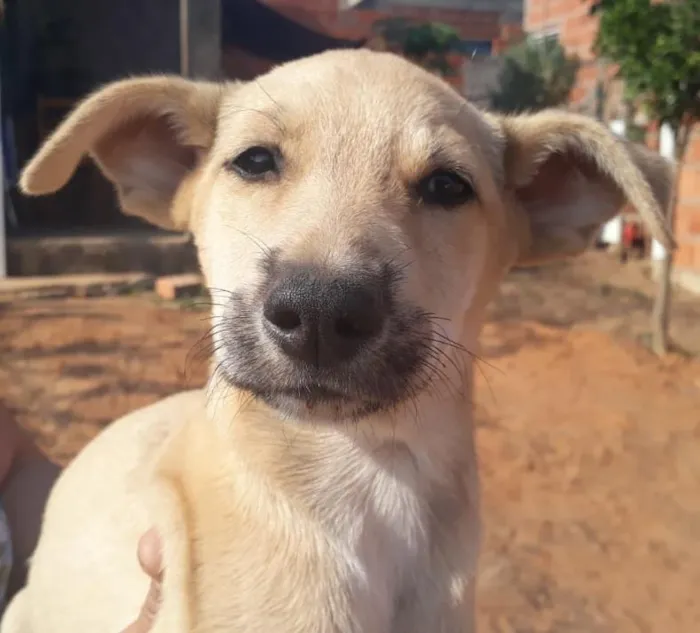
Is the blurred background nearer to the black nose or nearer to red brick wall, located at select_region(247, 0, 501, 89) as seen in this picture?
red brick wall, located at select_region(247, 0, 501, 89)

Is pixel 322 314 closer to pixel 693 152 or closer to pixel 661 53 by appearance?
pixel 661 53

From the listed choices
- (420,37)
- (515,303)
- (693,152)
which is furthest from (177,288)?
(693,152)

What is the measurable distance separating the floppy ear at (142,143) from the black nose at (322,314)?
0.87 m

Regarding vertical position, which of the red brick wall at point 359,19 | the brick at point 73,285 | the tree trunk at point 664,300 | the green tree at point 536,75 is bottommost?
the brick at point 73,285

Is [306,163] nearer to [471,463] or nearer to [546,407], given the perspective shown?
[471,463]

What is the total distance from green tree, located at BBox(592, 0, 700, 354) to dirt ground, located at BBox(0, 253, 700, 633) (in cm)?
125

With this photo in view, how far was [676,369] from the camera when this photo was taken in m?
6.62

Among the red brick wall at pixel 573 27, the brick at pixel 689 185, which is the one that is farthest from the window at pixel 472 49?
the brick at pixel 689 185

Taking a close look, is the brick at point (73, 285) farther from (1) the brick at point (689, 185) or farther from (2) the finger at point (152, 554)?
(2) the finger at point (152, 554)

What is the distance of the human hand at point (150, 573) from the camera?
1.89 m

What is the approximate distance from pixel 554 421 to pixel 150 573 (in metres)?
4.18

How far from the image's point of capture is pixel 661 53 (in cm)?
632

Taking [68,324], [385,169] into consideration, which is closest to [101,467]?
[385,169]

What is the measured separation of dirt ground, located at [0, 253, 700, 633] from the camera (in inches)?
148
